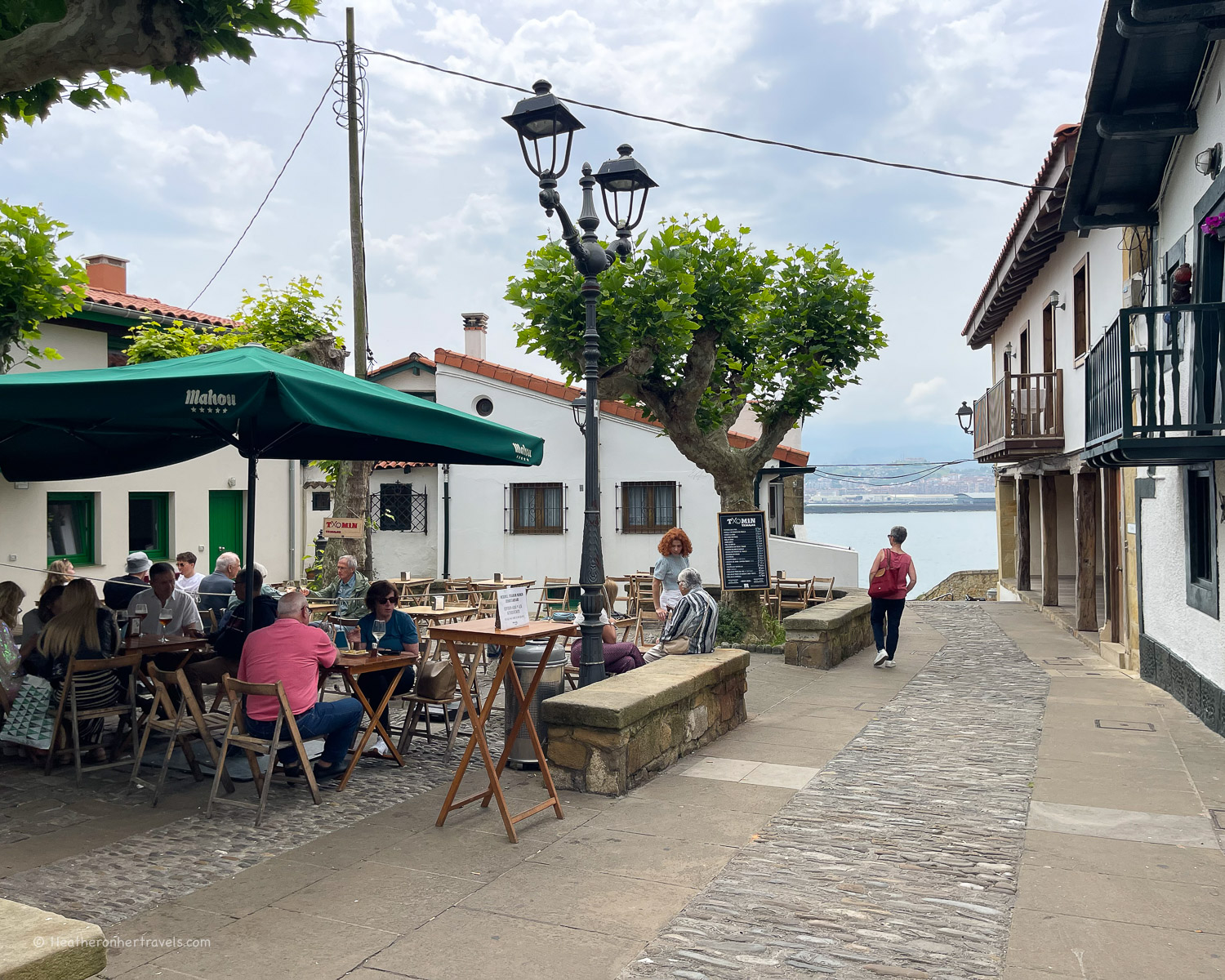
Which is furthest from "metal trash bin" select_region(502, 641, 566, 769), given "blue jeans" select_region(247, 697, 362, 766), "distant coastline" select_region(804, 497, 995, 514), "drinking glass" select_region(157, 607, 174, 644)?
"distant coastline" select_region(804, 497, 995, 514)

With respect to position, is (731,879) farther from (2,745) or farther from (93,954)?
(2,745)

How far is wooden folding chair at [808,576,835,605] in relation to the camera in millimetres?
17375

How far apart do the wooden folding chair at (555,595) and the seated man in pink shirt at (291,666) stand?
397 inches

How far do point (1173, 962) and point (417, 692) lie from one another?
475 cm

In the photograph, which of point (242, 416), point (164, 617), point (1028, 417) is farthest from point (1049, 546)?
point (242, 416)

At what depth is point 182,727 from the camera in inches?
237

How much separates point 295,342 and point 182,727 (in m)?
10.9

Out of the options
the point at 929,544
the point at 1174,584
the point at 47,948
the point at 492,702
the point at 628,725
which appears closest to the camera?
the point at 47,948

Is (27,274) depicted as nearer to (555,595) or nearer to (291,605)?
(291,605)

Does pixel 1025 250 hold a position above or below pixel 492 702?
above

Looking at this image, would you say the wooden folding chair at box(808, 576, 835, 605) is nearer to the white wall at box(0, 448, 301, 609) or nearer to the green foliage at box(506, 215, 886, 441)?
the green foliage at box(506, 215, 886, 441)

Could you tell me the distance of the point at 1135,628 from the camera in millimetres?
10867

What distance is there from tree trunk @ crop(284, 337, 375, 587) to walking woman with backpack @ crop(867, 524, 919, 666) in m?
6.72

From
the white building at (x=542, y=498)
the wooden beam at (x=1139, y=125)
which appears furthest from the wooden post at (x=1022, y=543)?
the wooden beam at (x=1139, y=125)
